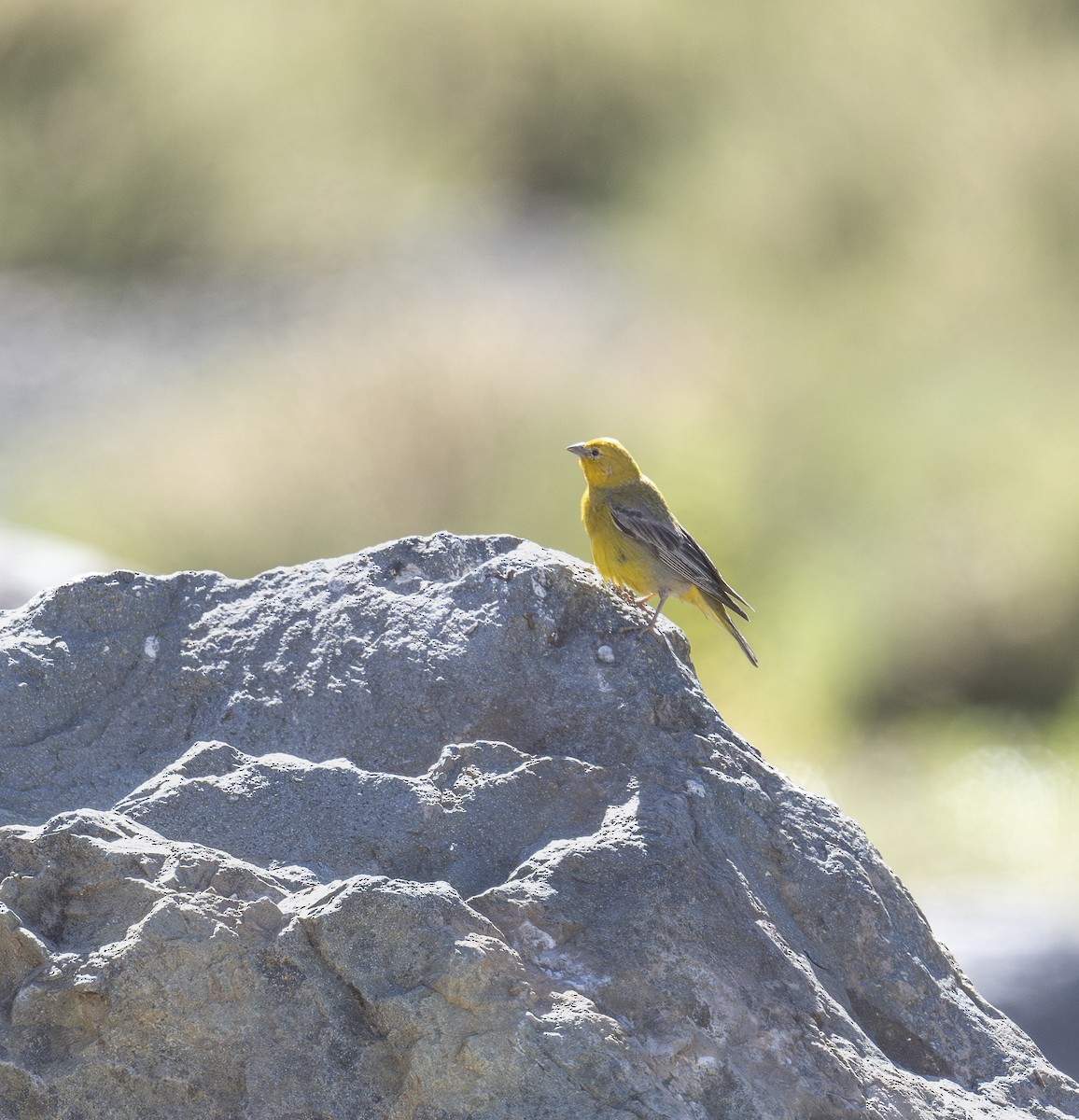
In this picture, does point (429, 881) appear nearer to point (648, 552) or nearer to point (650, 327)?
point (648, 552)

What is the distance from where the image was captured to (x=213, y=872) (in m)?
2.89

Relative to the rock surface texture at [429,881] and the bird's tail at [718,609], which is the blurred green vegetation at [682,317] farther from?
the rock surface texture at [429,881]

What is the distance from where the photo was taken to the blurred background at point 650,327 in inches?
346

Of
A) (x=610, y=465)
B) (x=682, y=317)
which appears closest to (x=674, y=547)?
Answer: (x=610, y=465)

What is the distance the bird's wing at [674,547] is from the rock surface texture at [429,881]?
86 centimetres

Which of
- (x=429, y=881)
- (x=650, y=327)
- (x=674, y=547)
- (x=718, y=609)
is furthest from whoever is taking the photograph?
(x=650, y=327)

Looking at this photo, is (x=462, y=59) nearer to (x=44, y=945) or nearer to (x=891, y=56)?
(x=891, y=56)

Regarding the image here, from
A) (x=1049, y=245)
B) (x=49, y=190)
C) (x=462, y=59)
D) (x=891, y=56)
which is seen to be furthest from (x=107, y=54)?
(x=1049, y=245)

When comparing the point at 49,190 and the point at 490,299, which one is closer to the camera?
the point at 490,299

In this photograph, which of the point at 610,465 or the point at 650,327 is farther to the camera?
the point at 650,327

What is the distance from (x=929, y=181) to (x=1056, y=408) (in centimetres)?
282

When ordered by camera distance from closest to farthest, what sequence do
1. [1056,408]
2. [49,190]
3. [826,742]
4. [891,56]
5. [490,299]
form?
[826,742], [1056,408], [490,299], [49,190], [891,56]

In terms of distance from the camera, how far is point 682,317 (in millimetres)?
11664

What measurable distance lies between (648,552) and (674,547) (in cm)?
8
